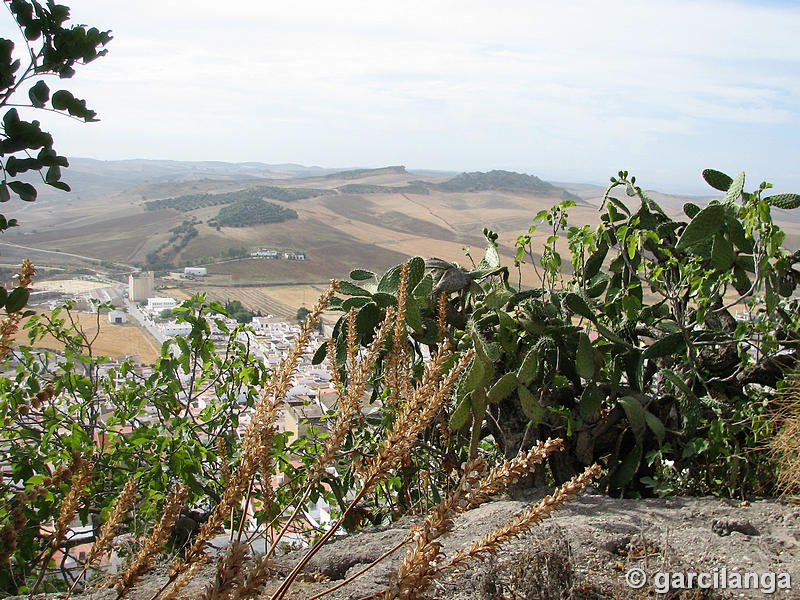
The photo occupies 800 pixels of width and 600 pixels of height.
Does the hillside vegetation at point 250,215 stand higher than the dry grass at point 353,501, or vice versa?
the hillside vegetation at point 250,215

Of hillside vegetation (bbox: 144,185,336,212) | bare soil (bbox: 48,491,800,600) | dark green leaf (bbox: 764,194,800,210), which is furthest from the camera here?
hillside vegetation (bbox: 144,185,336,212)

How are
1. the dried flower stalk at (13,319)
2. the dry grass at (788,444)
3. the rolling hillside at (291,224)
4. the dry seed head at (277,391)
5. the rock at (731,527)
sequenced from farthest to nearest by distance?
the rolling hillside at (291,224), the dry grass at (788,444), the rock at (731,527), the dried flower stalk at (13,319), the dry seed head at (277,391)

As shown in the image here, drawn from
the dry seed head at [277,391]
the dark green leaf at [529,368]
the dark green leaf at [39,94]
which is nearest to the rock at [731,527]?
the dark green leaf at [529,368]

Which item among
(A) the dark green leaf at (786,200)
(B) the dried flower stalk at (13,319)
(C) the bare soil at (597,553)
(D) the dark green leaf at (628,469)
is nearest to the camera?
(B) the dried flower stalk at (13,319)

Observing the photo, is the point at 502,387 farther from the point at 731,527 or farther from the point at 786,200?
the point at 786,200

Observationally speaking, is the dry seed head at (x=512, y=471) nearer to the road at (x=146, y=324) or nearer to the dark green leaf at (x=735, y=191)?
the dark green leaf at (x=735, y=191)

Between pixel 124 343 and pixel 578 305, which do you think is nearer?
pixel 578 305

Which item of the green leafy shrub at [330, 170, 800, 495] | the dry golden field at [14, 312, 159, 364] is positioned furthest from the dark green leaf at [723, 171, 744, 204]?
the dry golden field at [14, 312, 159, 364]

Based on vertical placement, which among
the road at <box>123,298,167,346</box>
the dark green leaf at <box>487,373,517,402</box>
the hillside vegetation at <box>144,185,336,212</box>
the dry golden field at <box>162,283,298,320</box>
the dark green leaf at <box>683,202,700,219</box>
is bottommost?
the dry golden field at <box>162,283,298,320</box>

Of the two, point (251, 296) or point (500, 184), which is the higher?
point (500, 184)

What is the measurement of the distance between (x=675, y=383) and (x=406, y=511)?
1.35 m

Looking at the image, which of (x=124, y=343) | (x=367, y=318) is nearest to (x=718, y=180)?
(x=367, y=318)

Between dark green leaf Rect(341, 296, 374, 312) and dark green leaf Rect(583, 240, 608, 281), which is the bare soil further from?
dark green leaf Rect(583, 240, 608, 281)

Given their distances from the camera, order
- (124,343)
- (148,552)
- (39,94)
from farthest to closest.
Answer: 1. (124,343)
2. (39,94)
3. (148,552)
